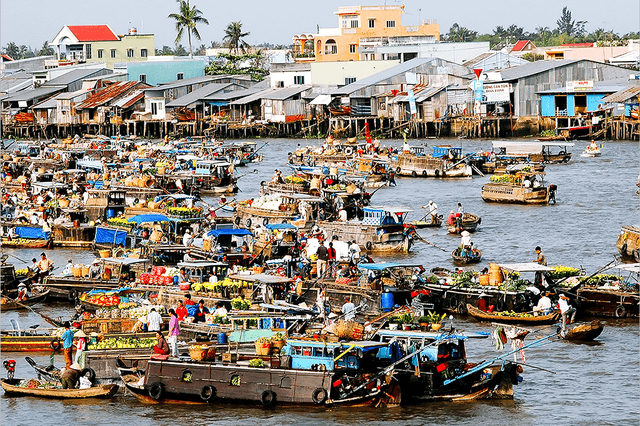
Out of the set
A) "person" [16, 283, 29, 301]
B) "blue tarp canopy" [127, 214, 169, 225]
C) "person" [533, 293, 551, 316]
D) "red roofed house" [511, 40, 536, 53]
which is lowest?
"person" [533, 293, 551, 316]

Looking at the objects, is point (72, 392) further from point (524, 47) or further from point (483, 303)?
point (524, 47)

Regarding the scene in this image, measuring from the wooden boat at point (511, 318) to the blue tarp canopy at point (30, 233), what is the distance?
777 inches

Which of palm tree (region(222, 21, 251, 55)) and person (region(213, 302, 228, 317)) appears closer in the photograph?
person (region(213, 302, 228, 317))

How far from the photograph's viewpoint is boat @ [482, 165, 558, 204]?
1935 inches

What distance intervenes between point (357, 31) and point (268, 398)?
319ft

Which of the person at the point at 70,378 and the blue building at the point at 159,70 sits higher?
the blue building at the point at 159,70

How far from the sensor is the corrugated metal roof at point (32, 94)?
10728cm

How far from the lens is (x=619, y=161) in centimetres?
6662

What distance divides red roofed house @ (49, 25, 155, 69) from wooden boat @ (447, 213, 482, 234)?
81.1 m

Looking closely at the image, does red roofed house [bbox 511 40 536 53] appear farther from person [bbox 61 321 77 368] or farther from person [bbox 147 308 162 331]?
person [bbox 61 321 77 368]

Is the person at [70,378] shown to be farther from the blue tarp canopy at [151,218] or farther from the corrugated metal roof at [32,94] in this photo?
the corrugated metal roof at [32,94]

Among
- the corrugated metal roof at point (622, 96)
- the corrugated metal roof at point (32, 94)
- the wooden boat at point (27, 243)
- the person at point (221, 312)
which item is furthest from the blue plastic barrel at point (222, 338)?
the corrugated metal roof at point (32, 94)

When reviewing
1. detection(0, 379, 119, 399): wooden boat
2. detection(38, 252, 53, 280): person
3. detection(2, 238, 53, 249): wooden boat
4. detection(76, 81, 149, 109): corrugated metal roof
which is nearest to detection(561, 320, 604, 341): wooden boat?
detection(0, 379, 119, 399): wooden boat

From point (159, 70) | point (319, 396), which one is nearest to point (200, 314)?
point (319, 396)
